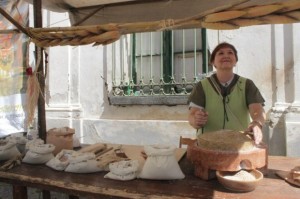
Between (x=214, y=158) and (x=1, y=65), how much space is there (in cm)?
493

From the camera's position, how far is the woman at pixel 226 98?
2.18 metres

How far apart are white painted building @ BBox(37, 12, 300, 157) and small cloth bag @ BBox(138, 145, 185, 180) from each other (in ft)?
8.32

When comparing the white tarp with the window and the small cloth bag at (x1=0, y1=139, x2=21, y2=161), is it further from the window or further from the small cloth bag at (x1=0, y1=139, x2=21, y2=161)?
the small cloth bag at (x1=0, y1=139, x2=21, y2=161)

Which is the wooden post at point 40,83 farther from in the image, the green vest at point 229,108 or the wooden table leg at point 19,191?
the green vest at point 229,108

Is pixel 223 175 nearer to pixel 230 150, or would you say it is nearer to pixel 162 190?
pixel 230 150

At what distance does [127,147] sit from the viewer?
248 cm

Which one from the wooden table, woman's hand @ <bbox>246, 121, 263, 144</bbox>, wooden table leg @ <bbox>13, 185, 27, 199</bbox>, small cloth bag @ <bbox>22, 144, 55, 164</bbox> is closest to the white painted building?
small cloth bag @ <bbox>22, 144, 55, 164</bbox>

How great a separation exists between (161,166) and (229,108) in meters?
0.87

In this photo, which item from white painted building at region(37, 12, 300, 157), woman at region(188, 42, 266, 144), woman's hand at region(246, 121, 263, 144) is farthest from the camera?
white painted building at region(37, 12, 300, 157)

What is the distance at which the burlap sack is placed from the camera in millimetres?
2201

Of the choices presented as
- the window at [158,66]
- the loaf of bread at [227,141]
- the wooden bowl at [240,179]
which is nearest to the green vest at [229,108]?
the loaf of bread at [227,141]

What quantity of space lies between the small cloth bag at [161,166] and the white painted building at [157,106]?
99.9 inches

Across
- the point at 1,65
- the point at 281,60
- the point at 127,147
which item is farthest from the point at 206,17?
the point at 1,65

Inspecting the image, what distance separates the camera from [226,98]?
2.19 m
